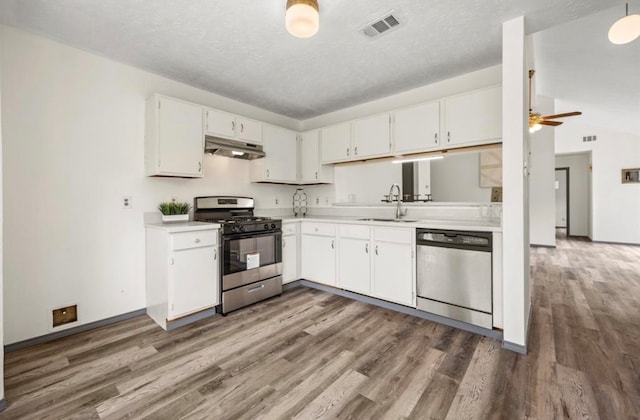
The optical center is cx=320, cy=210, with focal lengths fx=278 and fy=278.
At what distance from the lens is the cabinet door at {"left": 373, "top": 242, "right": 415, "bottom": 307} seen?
9.23 feet

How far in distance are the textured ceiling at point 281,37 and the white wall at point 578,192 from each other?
25.5 ft

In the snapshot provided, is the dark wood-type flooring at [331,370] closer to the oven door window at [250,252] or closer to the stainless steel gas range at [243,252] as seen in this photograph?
the stainless steel gas range at [243,252]

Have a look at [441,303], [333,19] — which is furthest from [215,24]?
[441,303]

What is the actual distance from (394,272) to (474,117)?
1.73 metres

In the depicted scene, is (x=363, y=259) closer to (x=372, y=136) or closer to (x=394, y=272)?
(x=394, y=272)

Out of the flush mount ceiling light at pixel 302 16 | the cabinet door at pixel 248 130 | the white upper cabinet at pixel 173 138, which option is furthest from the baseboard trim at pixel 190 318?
the flush mount ceiling light at pixel 302 16

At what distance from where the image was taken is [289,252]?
3658mm

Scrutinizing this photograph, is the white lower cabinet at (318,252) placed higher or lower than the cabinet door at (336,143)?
lower

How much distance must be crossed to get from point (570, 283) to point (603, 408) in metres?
2.94

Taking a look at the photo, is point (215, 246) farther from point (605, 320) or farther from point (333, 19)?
point (605, 320)

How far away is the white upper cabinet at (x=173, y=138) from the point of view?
109 inches

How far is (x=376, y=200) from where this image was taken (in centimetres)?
388

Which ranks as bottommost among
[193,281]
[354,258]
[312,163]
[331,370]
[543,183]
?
[331,370]

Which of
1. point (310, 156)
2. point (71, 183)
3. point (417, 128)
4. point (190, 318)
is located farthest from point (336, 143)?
point (71, 183)
